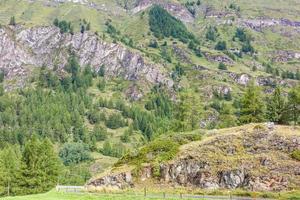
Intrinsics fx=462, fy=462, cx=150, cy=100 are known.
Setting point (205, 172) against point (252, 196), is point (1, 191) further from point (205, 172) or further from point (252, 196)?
point (252, 196)

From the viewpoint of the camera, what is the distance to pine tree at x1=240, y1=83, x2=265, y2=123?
139250 millimetres

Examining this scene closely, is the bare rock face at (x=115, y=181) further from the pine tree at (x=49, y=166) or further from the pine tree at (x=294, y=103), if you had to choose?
the pine tree at (x=294, y=103)

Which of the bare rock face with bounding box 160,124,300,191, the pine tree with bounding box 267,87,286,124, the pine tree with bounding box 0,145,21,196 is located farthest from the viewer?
the pine tree with bounding box 0,145,21,196

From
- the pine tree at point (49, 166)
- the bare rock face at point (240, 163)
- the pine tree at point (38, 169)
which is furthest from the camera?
the pine tree at point (49, 166)

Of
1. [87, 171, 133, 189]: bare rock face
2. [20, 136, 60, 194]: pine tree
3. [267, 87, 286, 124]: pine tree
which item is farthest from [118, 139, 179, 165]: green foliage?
[267, 87, 286, 124]: pine tree

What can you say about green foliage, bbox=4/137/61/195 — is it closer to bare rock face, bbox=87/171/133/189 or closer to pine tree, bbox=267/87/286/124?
bare rock face, bbox=87/171/133/189

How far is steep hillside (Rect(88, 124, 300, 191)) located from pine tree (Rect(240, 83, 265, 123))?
36609mm

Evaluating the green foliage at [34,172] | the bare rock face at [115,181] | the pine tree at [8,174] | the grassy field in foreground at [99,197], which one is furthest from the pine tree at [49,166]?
the grassy field in foreground at [99,197]

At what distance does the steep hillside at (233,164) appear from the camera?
290ft

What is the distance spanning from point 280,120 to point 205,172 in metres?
56.6

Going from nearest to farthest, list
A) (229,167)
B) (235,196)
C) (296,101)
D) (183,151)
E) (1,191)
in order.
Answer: (235,196) → (229,167) → (183,151) → (296,101) → (1,191)

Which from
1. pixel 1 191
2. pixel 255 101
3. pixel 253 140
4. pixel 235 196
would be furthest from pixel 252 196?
pixel 1 191

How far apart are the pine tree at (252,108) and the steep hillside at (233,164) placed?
3661 cm

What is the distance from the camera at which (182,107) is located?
150m
